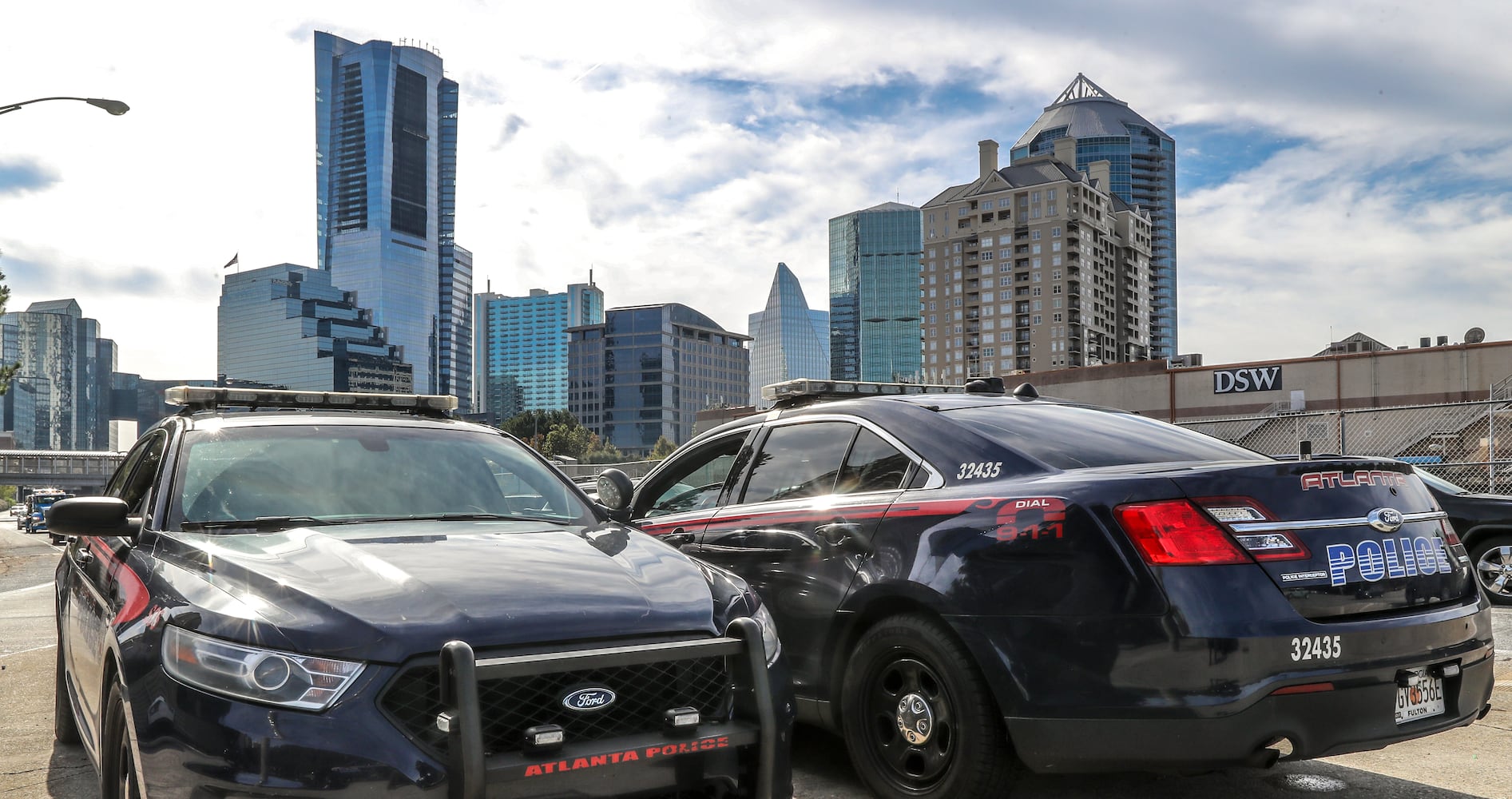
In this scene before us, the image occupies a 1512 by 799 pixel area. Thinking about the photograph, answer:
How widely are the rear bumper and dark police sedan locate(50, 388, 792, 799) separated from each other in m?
0.95

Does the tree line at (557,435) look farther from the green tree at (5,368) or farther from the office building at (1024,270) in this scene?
the green tree at (5,368)

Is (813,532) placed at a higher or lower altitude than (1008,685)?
higher

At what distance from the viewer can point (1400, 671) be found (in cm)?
346

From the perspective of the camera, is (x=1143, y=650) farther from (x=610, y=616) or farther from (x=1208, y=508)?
(x=610, y=616)

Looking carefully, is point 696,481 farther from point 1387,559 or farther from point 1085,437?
point 1387,559

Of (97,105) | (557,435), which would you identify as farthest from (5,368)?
(557,435)

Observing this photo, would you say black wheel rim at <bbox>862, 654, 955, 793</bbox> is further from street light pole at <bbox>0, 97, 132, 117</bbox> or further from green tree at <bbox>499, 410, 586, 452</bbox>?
green tree at <bbox>499, 410, 586, 452</bbox>

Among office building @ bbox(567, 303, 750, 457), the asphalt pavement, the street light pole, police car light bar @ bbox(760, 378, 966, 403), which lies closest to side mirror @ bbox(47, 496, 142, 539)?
the asphalt pavement

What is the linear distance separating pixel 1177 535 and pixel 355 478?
115 inches

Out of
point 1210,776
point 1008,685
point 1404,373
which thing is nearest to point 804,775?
point 1008,685

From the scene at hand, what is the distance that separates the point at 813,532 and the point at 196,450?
238 centimetres

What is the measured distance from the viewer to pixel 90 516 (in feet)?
11.4

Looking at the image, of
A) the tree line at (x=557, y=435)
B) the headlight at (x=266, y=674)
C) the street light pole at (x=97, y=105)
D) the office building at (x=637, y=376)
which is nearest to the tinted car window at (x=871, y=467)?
the headlight at (x=266, y=674)

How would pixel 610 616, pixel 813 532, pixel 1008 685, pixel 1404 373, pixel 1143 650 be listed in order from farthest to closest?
pixel 1404 373 → pixel 813 532 → pixel 1008 685 → pixel 1143 650 → pixel 610 616
